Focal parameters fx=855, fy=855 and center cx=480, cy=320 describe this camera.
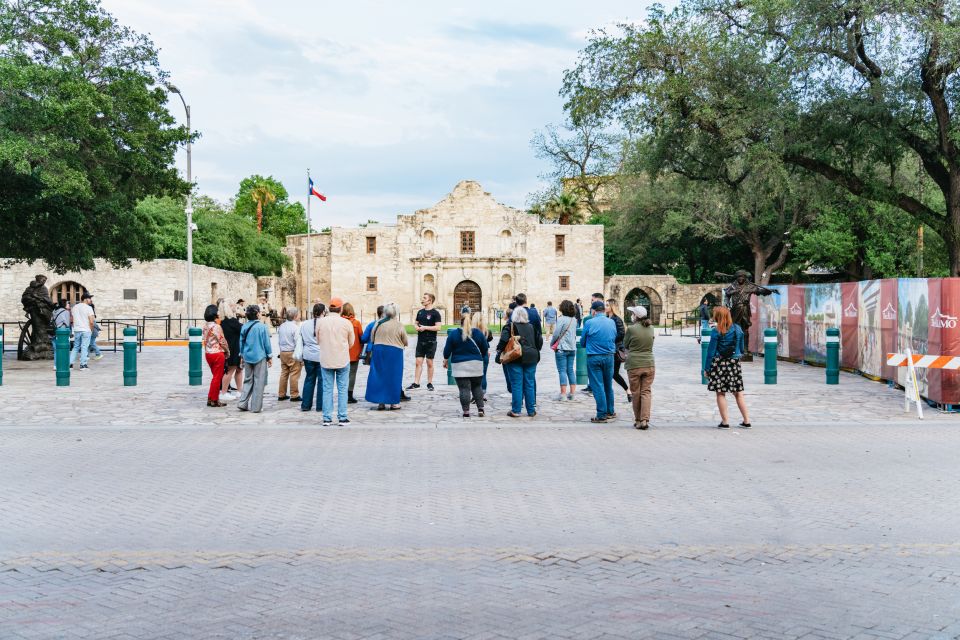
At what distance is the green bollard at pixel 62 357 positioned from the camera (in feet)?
52.7

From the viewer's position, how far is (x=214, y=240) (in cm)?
5534

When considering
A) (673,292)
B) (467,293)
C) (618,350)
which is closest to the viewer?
(618,350)

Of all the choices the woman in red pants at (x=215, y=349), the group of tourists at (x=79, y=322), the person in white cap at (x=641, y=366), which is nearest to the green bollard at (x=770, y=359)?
the person in white cap at (x=641, y=366)

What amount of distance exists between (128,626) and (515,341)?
7.95 meters

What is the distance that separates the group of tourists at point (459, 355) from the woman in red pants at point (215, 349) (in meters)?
0.02

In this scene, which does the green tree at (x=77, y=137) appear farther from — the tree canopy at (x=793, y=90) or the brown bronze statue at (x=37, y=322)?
the tree canopy at (x=793, y=90)

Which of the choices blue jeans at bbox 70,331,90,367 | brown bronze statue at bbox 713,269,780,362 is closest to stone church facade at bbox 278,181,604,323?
brown bronze statue at bbox 713,269,780,362

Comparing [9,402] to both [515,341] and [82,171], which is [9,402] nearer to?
[82,171]

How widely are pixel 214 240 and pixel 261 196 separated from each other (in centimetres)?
3019

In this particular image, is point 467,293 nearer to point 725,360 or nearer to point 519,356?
point 519,356

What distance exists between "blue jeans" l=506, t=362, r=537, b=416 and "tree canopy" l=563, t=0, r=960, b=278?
1108 centimetres

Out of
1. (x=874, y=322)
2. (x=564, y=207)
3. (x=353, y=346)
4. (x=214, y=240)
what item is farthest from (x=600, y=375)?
(x=564, y=207)

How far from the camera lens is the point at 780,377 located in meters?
18.4

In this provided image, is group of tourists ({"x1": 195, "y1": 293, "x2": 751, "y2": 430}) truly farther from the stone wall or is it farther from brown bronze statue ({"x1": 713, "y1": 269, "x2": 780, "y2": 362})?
→ the stone wall
